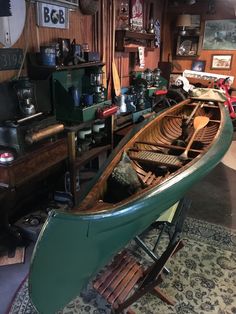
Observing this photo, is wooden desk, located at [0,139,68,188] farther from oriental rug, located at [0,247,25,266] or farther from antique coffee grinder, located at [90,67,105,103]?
antique coffee grinder, located at [90,67,105,103]

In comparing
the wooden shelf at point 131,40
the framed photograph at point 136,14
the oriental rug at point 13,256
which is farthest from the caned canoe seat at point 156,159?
the framed photograph at point 136,14

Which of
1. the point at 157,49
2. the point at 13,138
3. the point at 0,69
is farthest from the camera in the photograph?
the point at 157,49

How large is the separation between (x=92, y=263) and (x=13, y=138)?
106 centimetres

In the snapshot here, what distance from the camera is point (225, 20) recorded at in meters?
5.12

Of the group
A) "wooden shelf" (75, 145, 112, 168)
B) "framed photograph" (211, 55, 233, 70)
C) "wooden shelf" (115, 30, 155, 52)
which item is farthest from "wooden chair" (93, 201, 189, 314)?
"framed photograph" (211, 55, 233, 70)

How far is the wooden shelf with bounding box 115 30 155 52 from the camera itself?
3656 millimetres

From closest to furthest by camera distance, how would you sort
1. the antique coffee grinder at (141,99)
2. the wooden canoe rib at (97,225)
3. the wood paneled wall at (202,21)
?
the wooden canoe rib at (97,225) → the antique coffee grinder at (141,99) → the wood paneled wall at (202,21)

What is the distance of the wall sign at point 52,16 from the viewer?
2.34 m

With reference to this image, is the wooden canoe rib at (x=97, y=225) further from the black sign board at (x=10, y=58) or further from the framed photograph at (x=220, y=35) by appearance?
the framed photograph at (x=220, y=35)

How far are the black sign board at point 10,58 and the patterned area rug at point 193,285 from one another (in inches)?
64.8

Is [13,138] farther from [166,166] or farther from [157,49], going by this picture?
[157,49]

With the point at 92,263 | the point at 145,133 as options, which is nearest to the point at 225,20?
the point at 145,133

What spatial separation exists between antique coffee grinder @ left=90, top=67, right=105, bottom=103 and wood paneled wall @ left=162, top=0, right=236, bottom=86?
3.30m

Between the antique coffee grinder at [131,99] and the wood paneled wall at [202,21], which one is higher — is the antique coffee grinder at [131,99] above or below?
below
